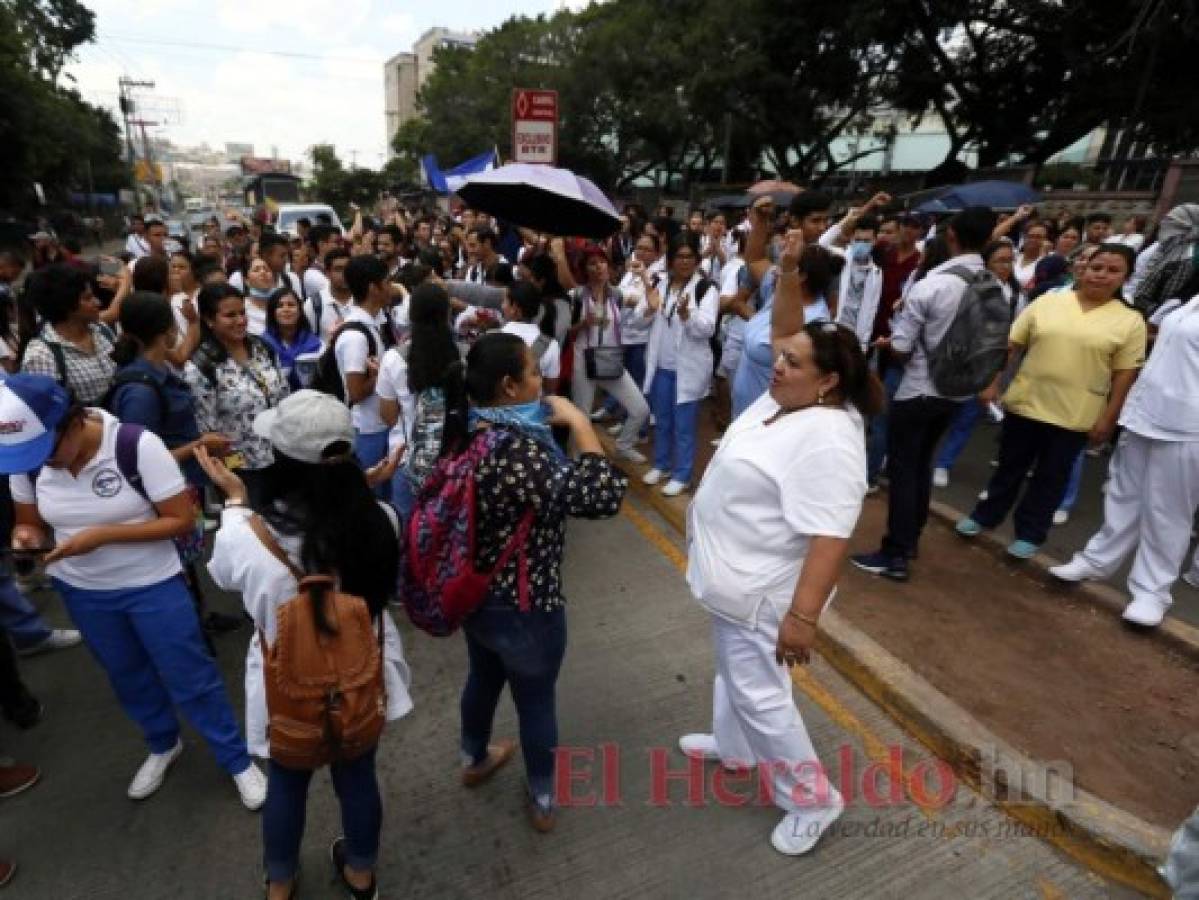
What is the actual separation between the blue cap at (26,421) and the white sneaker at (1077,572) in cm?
485

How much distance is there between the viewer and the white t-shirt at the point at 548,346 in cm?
378

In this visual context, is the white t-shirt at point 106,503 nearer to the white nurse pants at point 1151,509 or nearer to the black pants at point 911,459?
the black pants at point 911,459

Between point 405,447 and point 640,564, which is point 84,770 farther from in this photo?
point 640,564

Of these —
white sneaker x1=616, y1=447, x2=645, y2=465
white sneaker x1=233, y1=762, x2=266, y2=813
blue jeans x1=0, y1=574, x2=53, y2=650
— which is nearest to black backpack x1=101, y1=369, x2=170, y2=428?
blue jeans x1=0, y1=574, x2=53, y2=650

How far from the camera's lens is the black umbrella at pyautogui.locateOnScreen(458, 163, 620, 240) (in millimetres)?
4770

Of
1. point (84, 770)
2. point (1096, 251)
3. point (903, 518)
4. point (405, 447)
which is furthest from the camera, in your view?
point (903, 518)

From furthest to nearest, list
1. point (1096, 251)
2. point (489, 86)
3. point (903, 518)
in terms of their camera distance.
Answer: point (489, 86) < point (903, 518) < point (1096, 251)

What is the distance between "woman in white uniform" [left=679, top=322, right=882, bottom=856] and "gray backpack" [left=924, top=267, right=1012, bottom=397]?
178 cm

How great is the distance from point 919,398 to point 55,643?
4.82 meters

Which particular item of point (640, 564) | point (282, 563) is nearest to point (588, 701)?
point (640, 564)

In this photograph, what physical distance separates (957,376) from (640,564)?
2.13 m

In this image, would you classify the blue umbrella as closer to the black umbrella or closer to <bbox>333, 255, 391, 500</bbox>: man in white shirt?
the black umbrella

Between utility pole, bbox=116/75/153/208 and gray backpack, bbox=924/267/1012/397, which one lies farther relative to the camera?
utility pole, bbox=116/75/153/208

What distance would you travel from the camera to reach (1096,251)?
3.62 m
